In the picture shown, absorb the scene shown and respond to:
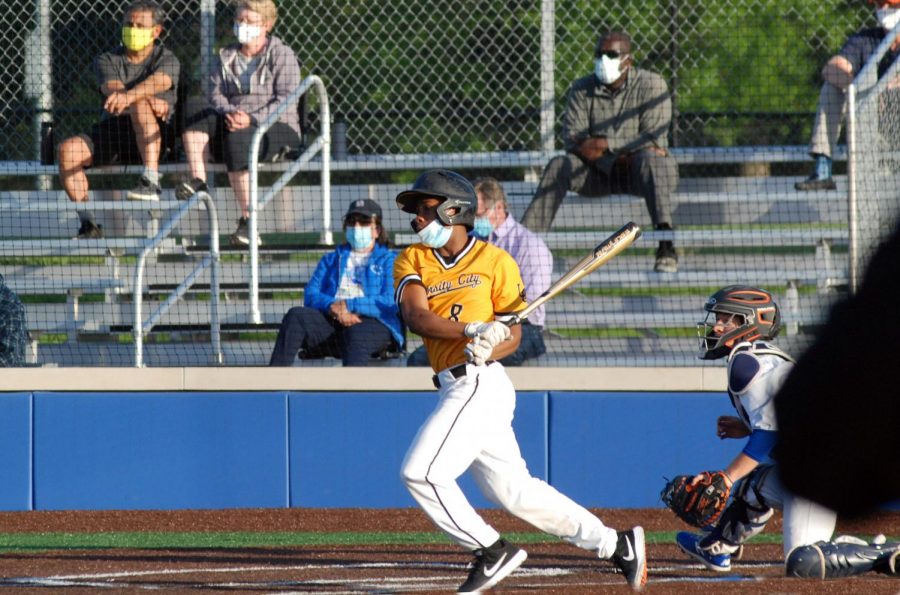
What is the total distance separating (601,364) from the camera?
8.70 meters

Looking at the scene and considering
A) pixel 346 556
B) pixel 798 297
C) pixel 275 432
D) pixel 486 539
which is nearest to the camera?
pixel 486 539

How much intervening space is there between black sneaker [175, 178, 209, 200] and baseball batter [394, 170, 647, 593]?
14.0 ft

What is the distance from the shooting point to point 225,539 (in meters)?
7.28

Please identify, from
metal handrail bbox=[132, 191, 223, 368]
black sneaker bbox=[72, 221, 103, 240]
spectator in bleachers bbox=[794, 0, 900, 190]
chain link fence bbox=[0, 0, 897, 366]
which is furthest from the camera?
black sneaker bbox=[72, 221, 103, 240]

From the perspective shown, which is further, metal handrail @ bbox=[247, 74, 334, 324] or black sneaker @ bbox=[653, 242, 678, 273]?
black sneaker @ bbox=[653, 242, 678, 273]

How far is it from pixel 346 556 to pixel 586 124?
4.36m

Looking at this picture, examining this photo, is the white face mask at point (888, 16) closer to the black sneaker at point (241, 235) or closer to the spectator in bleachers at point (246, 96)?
the spectator in bleachers at point (246, 96)

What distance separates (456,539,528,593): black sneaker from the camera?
511 cm

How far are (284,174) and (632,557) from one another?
5.15 metres

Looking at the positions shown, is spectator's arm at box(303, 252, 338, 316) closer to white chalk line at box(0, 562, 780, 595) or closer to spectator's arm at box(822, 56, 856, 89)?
white chalk line at box(0, 562, 780, 595)

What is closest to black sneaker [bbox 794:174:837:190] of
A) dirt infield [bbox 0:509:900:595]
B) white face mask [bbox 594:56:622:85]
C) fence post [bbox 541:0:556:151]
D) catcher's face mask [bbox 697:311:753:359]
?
white face mask [bbox 594:56:622:85]

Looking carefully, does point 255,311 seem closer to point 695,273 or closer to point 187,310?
point 187,310

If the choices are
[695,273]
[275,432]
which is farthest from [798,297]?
[275,432]

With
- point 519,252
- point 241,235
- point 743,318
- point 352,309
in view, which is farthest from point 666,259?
point 743,318
